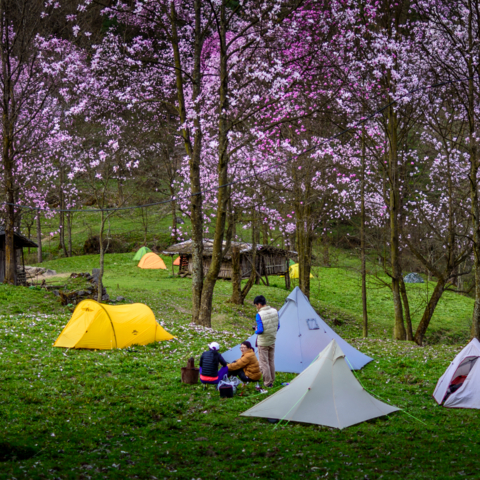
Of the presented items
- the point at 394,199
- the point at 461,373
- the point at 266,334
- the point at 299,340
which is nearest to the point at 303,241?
the point at 394,199

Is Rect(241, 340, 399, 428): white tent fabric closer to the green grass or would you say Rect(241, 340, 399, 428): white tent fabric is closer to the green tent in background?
the green grass

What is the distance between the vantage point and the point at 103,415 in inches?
362

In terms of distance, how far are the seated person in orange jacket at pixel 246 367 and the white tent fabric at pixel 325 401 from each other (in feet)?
6.59

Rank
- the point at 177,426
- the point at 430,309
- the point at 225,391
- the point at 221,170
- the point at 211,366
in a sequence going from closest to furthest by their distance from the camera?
the point at 177,426 → the point at 225,391 → the point at 211,366 → the point at 221,170 → the point at 430,309

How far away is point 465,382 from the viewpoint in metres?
10.6

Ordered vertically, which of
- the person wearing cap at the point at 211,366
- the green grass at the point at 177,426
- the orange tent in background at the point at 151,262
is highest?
the orange tent in background at the point at 151,262

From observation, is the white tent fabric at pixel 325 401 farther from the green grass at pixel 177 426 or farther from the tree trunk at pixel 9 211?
the tree trunk at pixel 9 211

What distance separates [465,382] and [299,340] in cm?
488

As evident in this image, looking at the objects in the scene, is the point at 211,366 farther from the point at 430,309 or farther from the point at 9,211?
the point at 9,211

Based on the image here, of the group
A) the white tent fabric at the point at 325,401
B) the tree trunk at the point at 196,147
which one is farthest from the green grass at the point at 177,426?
the tree trunk at the point at 196,147

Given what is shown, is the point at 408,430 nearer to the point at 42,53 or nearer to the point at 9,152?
the point at 9,152

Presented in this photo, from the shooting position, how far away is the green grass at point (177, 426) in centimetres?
707

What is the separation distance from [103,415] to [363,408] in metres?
5.11

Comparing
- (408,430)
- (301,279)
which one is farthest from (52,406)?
(301,279)
